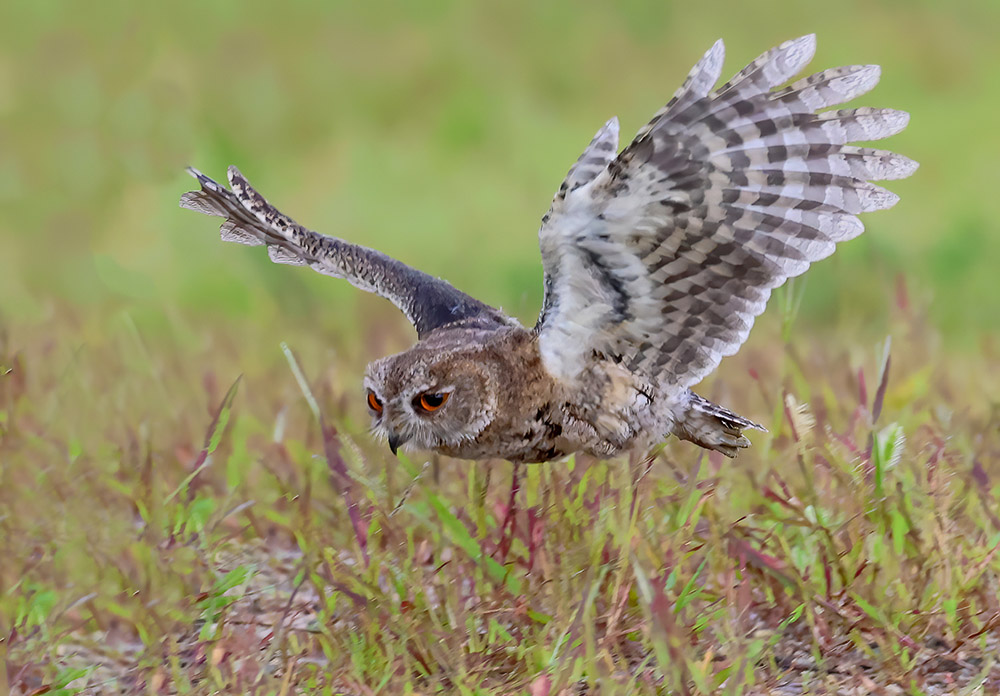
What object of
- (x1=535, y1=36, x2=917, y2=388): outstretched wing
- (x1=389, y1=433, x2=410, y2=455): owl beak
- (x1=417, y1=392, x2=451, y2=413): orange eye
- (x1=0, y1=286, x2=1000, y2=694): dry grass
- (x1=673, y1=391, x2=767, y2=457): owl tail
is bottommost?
(x1=0, y1=286, x2=1000, y2=694): dry grass

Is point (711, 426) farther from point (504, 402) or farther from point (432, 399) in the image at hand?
point (432, 399)

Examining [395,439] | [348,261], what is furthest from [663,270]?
[348,261]

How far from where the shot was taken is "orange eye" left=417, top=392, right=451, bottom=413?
3713 millimetres

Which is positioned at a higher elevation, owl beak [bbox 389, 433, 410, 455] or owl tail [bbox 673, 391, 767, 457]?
owl tail [bbox 673, 391, 767, 457]

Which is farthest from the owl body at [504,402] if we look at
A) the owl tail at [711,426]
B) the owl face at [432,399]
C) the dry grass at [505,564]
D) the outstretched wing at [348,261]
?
the outstretched wing at [348,261]

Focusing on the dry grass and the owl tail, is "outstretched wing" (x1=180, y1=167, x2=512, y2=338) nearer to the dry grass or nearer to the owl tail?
the dry grass

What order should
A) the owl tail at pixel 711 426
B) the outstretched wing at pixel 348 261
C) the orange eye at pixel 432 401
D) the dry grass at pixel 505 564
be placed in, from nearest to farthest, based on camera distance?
the dry grass at pixel 505 564, the orange eye at pixel 432 401, the owl tail at pixel 711 426, the outstretched wing at pixel 348 261

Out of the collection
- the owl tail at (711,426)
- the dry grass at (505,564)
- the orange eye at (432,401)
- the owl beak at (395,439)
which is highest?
the owl tail at (711,426)

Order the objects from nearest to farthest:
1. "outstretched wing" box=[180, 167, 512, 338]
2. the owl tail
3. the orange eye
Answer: the orange eye → the owl tail → "outstretched wing" box=[180, 167, 512, 338]

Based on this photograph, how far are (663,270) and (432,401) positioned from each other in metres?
0.85

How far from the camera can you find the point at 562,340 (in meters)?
3.75

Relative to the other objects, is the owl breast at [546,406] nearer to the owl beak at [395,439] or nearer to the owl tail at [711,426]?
the owl beak at [395,439]

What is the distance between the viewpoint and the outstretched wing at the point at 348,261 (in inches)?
175

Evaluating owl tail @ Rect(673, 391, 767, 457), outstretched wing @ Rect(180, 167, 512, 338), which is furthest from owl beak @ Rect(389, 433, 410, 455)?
owl tail @ Rect(673, 391, 767, 457)
